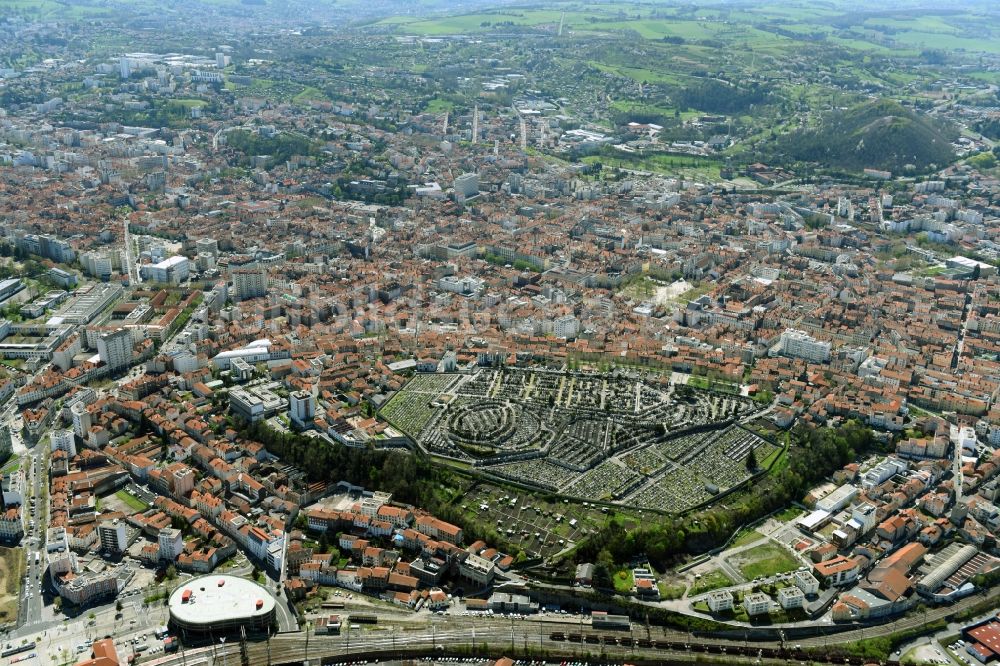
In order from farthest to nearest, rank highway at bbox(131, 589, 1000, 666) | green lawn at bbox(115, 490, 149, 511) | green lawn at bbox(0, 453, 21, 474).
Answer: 1. green lawn at bbox(0, 453, 21, 474)
2. green lawn at bbox(115, 490, 149, 511)
3. highway at bbox(131, 589, 1000, 666)

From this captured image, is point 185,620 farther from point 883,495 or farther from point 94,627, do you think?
point 883,495

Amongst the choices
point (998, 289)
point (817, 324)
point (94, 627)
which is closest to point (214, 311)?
point (94, 627)

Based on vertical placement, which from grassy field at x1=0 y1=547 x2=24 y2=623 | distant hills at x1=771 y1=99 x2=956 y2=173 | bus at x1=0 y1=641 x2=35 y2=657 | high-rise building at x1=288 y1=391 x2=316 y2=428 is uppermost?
distant hills at x1=771 y1=99 x2=956 y2=173

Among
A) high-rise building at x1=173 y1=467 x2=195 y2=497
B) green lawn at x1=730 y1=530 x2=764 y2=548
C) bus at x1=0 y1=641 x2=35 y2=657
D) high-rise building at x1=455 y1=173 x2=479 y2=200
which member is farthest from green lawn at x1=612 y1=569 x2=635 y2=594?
high-rise building at x1=455 y1=173 x2=479 y2=200

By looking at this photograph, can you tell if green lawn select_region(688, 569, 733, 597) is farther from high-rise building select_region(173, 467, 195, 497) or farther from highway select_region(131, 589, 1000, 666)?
high-rise building select_region(173, 467, 195, 497)

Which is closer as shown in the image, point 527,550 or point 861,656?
point 861,656

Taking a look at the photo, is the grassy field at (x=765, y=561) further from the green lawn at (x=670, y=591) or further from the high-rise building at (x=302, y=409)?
the high-rise building at (x=302, y=409)
